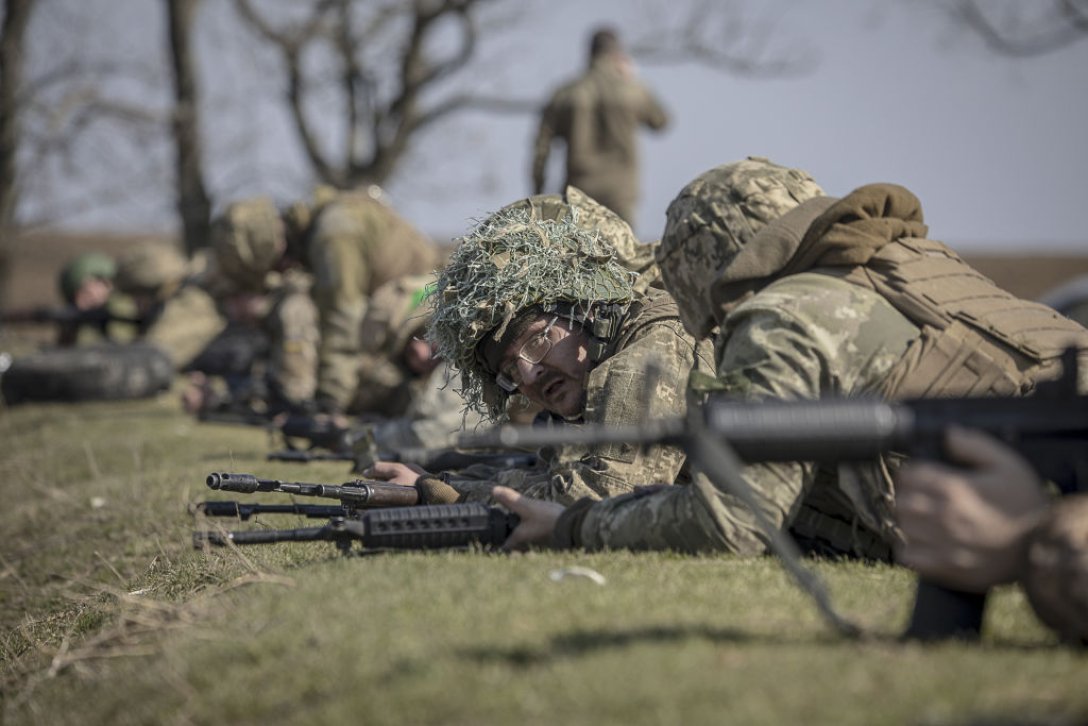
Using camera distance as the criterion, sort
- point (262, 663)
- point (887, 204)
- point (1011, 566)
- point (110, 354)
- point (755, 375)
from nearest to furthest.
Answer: point (1011, 566)
point (262, 663)
point (755, 375)
point (887, 204)
point (110, 354)

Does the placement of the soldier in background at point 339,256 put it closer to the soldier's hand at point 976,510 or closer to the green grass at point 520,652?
the green grass at point 520,652

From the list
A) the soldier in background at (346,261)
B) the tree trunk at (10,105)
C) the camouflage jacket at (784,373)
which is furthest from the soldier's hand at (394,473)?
the tree trunk at (10,105)

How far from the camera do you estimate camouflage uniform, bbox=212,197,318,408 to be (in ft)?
42.6

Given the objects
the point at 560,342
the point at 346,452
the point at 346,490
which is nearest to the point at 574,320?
the point at 560,342

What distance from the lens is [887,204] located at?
14.2 ft

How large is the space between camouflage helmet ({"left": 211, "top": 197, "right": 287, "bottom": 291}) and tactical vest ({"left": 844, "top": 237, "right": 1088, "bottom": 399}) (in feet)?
31.4

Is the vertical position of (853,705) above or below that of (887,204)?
below

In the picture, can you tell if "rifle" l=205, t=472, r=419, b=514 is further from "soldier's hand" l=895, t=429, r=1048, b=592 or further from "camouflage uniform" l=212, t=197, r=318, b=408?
"camouflage uniform" l=212, t=197, r=318, b=408

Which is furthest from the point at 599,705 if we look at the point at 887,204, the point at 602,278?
the point at 602,278

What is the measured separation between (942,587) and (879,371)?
2.96ft

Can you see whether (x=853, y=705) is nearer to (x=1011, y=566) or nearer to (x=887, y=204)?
(x=1011, y=566)

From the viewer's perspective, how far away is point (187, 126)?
995 inches

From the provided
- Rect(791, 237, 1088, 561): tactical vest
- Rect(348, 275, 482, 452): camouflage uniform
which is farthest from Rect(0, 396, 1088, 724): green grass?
Rect(348, 275, 482, 452): camouflage uniform

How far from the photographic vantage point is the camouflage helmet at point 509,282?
5.30 metres
